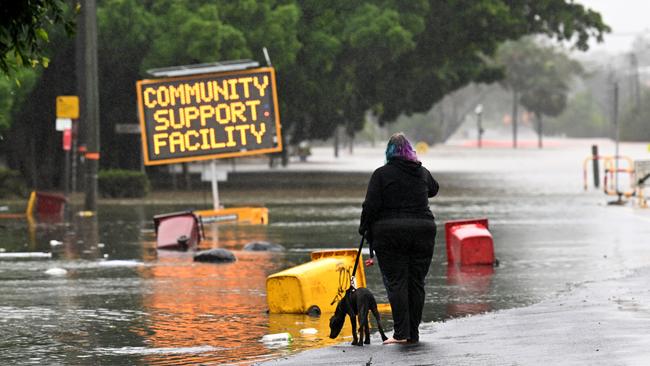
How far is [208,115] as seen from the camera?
3244 centimetres

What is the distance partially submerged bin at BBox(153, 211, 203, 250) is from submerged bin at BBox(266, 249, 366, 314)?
30.8ft

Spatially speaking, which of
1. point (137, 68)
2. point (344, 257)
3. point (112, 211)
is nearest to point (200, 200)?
point (112, 211)

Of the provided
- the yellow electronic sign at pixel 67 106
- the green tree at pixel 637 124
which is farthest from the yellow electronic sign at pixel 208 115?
the green tree at pixel 637 124

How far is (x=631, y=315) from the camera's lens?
586 inches

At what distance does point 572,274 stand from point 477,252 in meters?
1.86

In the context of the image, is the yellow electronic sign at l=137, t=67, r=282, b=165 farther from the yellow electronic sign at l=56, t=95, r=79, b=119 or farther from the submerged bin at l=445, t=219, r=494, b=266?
the submerged bin at l=445, t=219, r=494, b=266

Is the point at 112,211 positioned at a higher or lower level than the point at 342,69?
lower

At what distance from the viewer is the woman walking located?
13047 millimetres

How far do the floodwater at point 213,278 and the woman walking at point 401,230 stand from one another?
32.7 inches

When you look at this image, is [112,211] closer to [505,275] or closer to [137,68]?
[137,68]

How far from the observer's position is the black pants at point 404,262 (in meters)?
13.0

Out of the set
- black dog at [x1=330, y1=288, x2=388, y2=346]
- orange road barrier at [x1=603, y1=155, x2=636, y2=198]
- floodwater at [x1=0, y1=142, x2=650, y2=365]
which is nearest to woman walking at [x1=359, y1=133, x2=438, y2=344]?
black dog at [x1=330, y1=288, x2=388, y2=346]

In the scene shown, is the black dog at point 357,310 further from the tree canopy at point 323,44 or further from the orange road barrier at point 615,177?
the tree canopy at point 323,44

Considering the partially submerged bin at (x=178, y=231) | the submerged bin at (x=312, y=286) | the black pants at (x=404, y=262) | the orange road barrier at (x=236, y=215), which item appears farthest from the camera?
the orange road barrier at (x=236, y=215)
